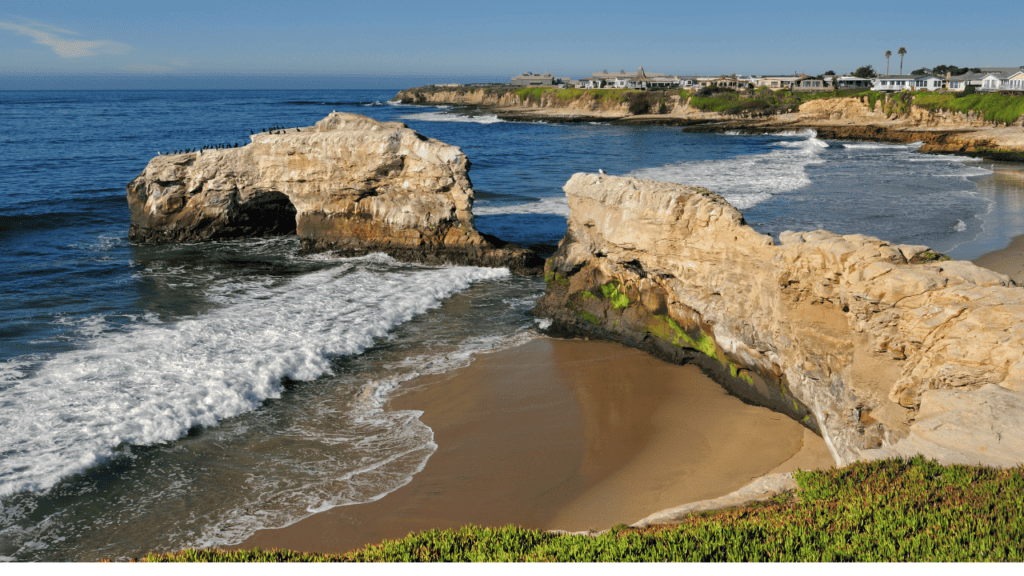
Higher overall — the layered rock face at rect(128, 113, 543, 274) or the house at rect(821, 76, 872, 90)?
the house at rect(821, 76, 872, 90)

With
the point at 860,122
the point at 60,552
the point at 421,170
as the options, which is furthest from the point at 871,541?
the point at 860,122

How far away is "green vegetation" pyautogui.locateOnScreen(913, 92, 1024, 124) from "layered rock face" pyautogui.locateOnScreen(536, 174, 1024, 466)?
6114 centimetres

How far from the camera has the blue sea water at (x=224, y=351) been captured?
8.41 meters

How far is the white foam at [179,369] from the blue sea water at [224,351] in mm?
41

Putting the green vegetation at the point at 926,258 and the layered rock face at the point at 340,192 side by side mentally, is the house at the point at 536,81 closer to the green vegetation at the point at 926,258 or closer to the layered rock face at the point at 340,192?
the layered rock face at the point at 340,192

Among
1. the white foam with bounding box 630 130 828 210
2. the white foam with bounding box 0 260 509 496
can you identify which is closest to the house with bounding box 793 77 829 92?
the white foam with bounding box 630 130 828 210

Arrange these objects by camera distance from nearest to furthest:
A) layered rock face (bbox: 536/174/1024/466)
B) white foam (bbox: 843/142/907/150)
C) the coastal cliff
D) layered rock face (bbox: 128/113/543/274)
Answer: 1. layered rock face (bbox: 536/174/1024/466)
2. layered rock face (bbox: 128/113/543/274)
3. the coastal cliff
4. white foam (bbox: 843/142/907/150)

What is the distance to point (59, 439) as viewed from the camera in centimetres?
960

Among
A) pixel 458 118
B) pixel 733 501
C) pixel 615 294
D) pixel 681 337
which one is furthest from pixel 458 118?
pixel 733 501

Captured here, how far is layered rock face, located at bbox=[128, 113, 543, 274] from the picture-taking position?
20.1 meters

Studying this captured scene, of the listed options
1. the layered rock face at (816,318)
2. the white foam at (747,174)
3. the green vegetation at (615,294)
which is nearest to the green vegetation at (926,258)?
the layered rock face at (816,318)

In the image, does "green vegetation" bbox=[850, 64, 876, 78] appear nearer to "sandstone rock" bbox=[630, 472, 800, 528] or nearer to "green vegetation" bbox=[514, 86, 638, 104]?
"green vegetation" bbox=[514, 86, 638, 104]

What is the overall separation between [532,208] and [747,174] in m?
17.0

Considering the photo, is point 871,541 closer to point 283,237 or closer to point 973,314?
point 973,314
